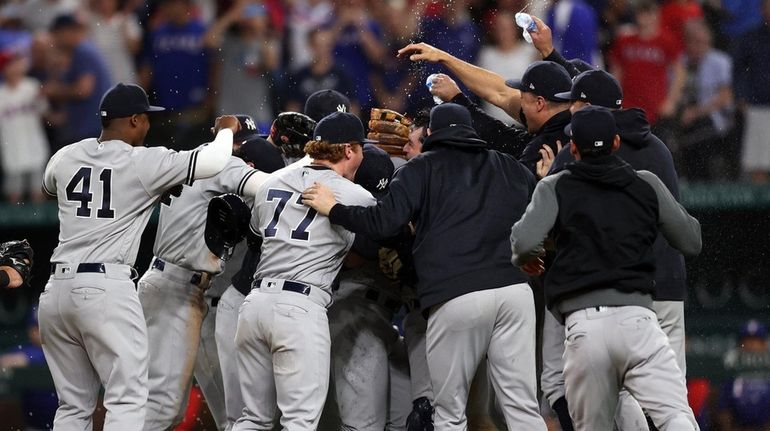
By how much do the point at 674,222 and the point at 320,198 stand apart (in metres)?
1.53

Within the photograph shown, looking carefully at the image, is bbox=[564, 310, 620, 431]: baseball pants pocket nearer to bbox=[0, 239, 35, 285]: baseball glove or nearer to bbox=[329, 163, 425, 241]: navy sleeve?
bbox=[329, 163, 425, 241]: navy sleeve

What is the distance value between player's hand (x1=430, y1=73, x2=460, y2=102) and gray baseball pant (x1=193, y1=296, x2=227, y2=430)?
1.64 metres

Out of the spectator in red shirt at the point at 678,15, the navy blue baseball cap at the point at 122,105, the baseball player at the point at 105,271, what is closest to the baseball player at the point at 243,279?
the baseball player at the point at 105,271

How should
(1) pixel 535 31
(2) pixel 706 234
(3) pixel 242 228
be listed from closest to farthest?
(3) pixel 242 228
(1) pixel 535 31
(2) pixel 706 234

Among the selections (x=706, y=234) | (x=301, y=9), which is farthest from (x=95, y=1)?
(x=706, y=234)

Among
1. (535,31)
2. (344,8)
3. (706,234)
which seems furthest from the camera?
(344,8)

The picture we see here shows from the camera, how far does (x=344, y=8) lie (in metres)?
12.0

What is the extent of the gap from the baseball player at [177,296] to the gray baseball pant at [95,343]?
560mm

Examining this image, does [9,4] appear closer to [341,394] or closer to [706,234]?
[706,234]

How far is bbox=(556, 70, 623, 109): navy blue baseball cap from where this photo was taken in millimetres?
5621

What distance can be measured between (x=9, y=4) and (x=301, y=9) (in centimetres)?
326

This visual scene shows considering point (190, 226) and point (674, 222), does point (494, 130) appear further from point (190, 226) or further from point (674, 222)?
point (674, 222)

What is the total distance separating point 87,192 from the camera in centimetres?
550

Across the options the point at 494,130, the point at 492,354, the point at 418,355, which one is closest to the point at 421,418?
the point at 418,355
